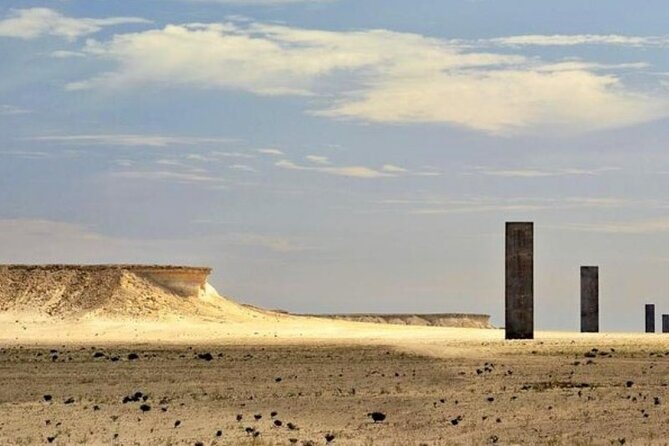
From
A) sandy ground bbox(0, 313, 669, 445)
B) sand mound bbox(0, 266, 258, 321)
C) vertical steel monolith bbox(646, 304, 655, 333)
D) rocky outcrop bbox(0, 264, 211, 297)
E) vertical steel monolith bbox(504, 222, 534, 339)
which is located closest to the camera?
sandy ground bbox(0, 313, 669, 445)

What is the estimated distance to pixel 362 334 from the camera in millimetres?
48281

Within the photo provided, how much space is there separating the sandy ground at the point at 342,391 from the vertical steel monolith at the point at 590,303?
15014 mm

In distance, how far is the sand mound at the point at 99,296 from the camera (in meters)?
54.1

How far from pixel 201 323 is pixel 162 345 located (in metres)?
11.7

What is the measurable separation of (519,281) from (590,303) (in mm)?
15423

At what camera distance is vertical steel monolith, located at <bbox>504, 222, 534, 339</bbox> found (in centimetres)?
4284

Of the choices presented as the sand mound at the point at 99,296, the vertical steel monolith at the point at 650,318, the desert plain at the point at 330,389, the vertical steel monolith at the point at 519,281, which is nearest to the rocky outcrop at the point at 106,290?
the sand mound at the point at 99,296

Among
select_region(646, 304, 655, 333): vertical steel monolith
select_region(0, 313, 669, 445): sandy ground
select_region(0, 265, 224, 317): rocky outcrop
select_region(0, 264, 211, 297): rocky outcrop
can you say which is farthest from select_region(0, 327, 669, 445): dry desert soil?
select_region(646, 304, 655, 333): vertical steel monolith

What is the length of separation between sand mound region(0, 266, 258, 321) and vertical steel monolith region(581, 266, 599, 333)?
1392 cm

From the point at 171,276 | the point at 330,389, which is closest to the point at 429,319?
the point at 171,276

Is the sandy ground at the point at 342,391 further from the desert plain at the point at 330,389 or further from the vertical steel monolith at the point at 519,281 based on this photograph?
the vertical steel monolith at the point at 519,281

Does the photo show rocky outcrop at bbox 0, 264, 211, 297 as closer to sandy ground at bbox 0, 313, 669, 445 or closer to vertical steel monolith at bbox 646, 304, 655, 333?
sandy ground at bbox 0, 313, 669, 445

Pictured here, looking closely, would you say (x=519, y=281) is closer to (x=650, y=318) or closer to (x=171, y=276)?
(x=171, y=276)

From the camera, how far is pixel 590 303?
58.1 metres
